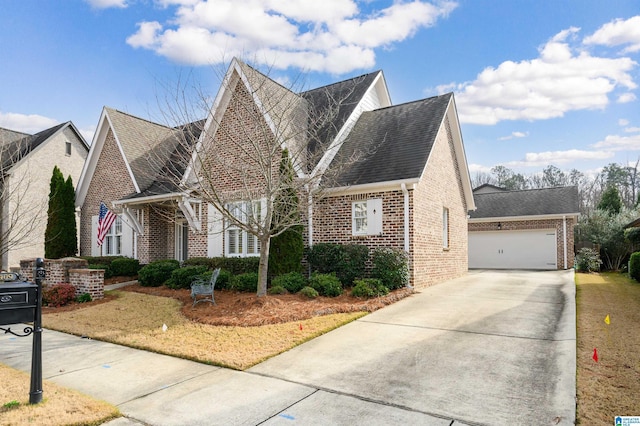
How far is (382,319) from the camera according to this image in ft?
26.6

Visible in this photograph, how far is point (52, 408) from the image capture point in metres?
4.18

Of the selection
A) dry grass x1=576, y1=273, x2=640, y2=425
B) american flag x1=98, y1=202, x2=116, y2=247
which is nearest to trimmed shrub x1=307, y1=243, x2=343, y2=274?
dry grass x1=576, y1=273, x2=640, y2=425

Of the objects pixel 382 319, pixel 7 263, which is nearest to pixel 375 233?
pixel 382 319

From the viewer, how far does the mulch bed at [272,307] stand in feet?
26.9

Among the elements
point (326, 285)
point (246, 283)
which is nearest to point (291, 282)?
point (326, 285)

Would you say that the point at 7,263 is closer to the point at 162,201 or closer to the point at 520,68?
the point at 162,201

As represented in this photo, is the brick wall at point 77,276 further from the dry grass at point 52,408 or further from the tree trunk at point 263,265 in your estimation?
the dry grass at point 52,408

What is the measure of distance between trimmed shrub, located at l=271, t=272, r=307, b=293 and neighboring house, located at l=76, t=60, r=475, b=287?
78.8 inches

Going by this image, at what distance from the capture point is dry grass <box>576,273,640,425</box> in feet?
13.1

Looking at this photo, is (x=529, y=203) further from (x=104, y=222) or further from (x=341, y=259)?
(x=104, y=222)

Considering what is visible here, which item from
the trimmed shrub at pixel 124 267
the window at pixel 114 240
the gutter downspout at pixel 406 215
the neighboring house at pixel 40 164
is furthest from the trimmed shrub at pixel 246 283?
the neighboring house at pixel 40 164

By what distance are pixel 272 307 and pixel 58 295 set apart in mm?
6497

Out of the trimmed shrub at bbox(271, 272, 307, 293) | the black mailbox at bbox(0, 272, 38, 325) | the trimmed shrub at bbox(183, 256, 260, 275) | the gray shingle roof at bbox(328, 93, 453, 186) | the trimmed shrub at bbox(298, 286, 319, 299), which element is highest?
the gray shingle roof at bbox(328, 93, 453, 186)

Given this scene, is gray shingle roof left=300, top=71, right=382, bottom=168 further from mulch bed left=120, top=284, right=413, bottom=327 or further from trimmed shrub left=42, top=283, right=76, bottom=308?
trimmed shrub left=42, top=283, right=76, bottom=308
